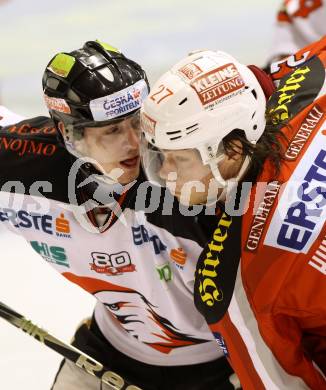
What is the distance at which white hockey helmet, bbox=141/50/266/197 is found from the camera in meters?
1.63

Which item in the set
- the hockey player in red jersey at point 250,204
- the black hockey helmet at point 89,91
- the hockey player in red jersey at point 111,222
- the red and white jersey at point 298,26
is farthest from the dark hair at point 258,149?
the red and white jersey at point 298,26

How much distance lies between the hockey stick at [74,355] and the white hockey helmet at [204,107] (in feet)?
2.44

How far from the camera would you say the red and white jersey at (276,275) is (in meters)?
1.56

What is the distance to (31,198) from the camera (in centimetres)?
216

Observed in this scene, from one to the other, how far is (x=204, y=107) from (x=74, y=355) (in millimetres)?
924

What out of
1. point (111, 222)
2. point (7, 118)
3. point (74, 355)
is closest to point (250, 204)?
point (111, 222)

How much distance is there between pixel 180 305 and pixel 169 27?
3.23 metres

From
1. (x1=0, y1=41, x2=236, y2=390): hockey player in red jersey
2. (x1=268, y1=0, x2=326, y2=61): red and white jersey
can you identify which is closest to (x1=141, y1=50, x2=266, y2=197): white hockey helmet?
(x1=0, y1=41, x2=236, y2=390): hockey player in red jersey

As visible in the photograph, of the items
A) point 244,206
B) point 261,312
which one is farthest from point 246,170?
point 261,312

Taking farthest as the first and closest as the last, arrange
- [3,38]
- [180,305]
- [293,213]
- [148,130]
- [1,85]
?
1. [3,38]
2. [1,85]
3. [180,305]
4. [148,130]
5. [293,213]

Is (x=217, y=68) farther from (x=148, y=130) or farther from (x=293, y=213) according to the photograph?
(x=293, y=213)

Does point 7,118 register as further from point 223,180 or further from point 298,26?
point 298,26

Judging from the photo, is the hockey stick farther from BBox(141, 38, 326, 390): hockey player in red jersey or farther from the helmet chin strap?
the helmet chin strap

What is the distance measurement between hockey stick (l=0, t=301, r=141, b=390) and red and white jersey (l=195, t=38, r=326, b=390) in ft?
1.84
